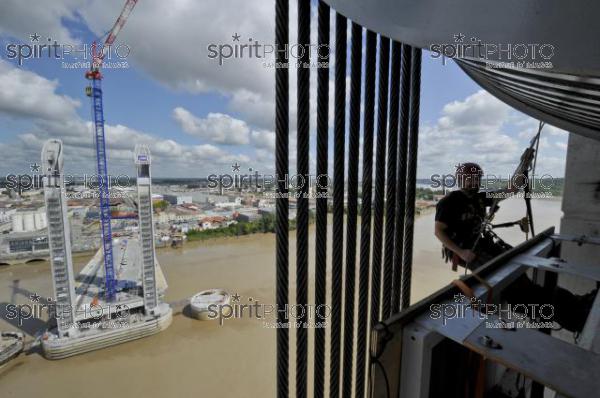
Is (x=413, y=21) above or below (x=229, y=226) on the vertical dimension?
above

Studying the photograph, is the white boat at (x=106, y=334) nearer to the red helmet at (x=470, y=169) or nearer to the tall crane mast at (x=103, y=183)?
the tall crane mast at (x=103, y=183)

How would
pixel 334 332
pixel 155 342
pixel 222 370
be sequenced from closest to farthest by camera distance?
pixel 334 332 → pixel 222 370 → pixel 155 342

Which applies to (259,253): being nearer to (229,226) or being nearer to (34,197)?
(229,226)

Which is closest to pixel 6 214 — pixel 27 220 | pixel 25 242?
pixel 27 220

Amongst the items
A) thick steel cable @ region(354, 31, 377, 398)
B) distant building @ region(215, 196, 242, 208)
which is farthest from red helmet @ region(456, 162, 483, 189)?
distant building @ region(215, 196, 242, 208)

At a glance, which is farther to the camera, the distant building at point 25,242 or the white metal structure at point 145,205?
the distant building at point 25,242

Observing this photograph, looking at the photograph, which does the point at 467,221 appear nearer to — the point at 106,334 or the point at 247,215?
the point at 106,334

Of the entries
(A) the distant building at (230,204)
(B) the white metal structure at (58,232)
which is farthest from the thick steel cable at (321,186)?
(A) the distant building at (230,204)

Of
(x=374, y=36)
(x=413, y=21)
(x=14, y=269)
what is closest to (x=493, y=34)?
(x=413, y=21)
